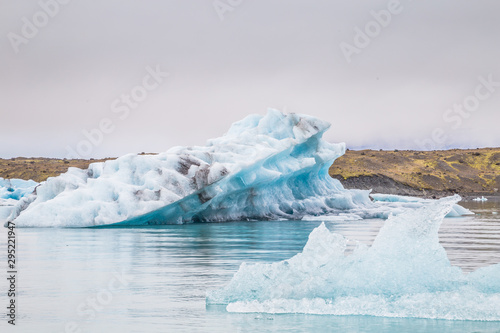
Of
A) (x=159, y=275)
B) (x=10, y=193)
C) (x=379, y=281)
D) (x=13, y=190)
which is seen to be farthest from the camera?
(x=13, y=190)

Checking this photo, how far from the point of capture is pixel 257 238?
70.5 ft

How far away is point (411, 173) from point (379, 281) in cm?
7992

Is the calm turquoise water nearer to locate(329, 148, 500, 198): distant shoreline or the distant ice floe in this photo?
the distant ice floe

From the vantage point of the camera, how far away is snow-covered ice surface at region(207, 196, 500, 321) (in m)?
9.39

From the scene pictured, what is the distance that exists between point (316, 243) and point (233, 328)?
2.11 meters

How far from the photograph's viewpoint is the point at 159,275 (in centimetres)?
1330

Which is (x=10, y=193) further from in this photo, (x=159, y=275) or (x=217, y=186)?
(x=159, y=275)

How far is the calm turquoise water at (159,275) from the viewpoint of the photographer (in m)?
8.98

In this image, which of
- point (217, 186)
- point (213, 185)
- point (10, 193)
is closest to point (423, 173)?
point (10, 193)

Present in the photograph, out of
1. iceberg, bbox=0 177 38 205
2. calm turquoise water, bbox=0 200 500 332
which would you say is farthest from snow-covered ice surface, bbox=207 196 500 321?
iceberg, bbox=0 177 38 205

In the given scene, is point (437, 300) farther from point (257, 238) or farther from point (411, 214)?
point (257, 238)

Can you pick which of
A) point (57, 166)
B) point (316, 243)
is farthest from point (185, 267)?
point (57, 166)

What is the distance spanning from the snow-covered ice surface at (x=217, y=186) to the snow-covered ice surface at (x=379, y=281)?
15.7m

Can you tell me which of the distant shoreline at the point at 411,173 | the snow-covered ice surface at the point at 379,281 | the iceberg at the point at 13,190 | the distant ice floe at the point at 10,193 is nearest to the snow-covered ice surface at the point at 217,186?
the distant ice floe at the point at 10,193
